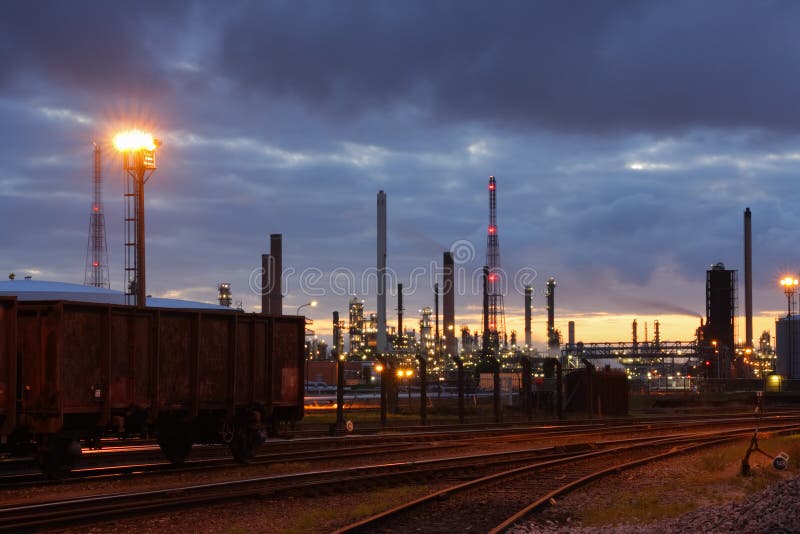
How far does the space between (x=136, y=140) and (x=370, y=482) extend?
16.7 meters

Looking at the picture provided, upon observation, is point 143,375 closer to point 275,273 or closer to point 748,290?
point 275,273

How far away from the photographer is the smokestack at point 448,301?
549 feet

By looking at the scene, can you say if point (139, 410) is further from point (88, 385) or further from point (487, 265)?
point (487, 265)

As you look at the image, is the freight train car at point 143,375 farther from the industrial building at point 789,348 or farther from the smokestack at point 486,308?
the smokestack at point 486,308

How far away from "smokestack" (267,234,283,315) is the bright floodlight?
342ft

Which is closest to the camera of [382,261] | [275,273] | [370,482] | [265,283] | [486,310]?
[370,482]

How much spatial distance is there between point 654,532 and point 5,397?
36.4ft

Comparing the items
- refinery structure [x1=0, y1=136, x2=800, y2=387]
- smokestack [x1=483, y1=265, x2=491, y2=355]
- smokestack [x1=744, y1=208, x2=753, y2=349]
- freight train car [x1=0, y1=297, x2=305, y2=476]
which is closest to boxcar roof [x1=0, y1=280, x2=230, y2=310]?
refinery structure [x1=0, y1=136, x2=800, y2=387]

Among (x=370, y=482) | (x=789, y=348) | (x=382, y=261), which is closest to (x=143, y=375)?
(x=370, y=482)

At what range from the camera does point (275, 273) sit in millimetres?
135375

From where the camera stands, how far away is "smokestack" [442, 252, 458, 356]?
16725 cm

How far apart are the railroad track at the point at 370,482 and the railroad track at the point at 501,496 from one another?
3 centimetres

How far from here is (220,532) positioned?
12.5 meters

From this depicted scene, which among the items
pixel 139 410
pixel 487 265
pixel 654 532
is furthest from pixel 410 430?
pixel 487 265
